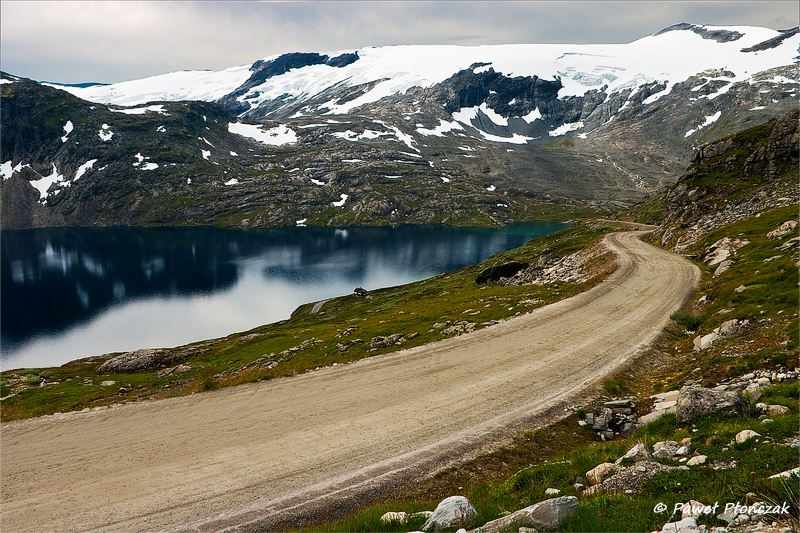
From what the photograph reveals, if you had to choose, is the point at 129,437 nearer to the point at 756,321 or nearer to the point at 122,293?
the point at 756,321

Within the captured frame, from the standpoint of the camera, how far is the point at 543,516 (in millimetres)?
9797

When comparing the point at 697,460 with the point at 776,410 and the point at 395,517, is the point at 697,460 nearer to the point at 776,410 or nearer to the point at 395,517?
the point at 776,410

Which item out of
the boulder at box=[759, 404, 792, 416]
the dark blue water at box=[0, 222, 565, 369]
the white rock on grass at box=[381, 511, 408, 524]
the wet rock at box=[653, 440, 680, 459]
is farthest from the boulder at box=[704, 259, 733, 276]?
the dark blue water at box=[0, 222, 565, 369]

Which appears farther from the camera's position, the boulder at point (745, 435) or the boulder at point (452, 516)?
the boulder at point (745, 435)

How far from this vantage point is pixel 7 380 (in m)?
49.5

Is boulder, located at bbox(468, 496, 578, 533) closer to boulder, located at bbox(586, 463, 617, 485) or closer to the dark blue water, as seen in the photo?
boulder, located at bbox(586, 463, 617, 485)

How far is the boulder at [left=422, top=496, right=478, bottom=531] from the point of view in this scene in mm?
11562

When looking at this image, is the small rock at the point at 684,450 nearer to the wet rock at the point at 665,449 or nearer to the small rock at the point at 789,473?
the wet rock at the point at 665,449

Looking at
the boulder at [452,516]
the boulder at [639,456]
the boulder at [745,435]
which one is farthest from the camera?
the boulder at [639,456]

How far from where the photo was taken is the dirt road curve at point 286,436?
17703 millimetres

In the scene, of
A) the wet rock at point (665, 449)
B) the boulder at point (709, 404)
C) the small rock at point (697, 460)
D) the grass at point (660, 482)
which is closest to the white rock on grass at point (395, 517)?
the grass at point (660, 482)

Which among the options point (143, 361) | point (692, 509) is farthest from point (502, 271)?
point (692, 509)

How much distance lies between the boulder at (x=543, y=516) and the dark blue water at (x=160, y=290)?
96949mm

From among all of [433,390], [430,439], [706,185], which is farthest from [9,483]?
[706,185]
